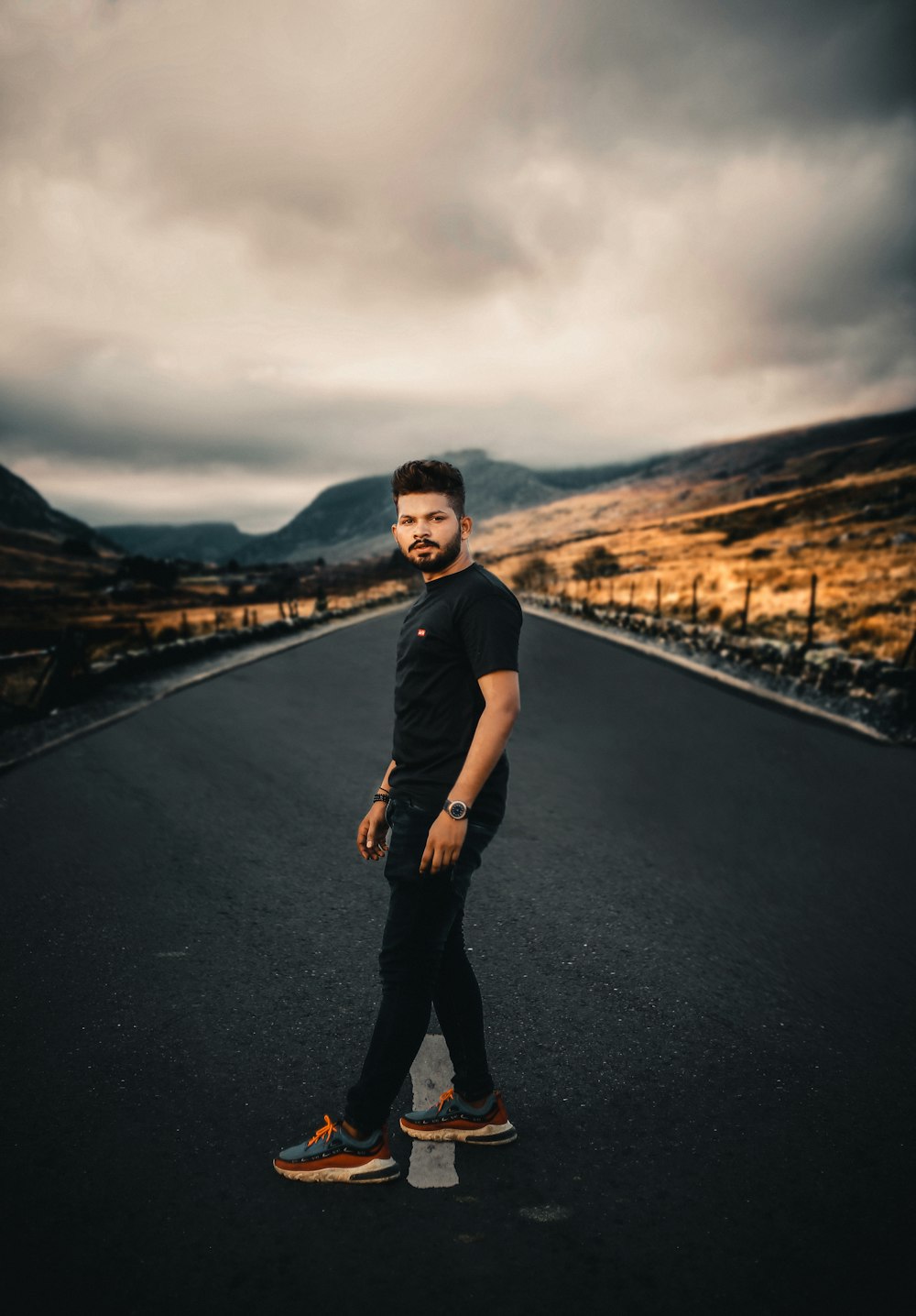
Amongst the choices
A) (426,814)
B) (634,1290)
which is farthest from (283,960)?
(634,1290)

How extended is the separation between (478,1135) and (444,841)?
3.42 ft

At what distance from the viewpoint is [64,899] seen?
4023mm

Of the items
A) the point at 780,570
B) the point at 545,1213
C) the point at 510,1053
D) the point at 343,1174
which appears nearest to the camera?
the point at 545,1213

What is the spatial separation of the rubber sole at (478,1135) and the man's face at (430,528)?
1.84m

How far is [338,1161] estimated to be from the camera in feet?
7.04

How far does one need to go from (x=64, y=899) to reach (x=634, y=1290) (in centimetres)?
352

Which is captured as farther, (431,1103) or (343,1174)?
(431,1103)

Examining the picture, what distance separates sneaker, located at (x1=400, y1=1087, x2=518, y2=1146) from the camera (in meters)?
2.30

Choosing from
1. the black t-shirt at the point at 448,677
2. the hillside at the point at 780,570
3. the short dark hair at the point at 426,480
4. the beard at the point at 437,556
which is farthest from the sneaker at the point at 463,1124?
the hillside at the point at 780,570

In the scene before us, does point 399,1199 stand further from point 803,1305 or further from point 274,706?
point 274,706

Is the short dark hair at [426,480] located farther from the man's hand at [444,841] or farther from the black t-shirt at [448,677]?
the man's hand at [444,841]

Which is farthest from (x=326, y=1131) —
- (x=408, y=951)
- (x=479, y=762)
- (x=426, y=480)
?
(x=426, y=480)

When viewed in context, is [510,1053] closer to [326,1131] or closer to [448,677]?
[326,1131]

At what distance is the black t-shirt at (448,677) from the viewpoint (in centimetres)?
211
